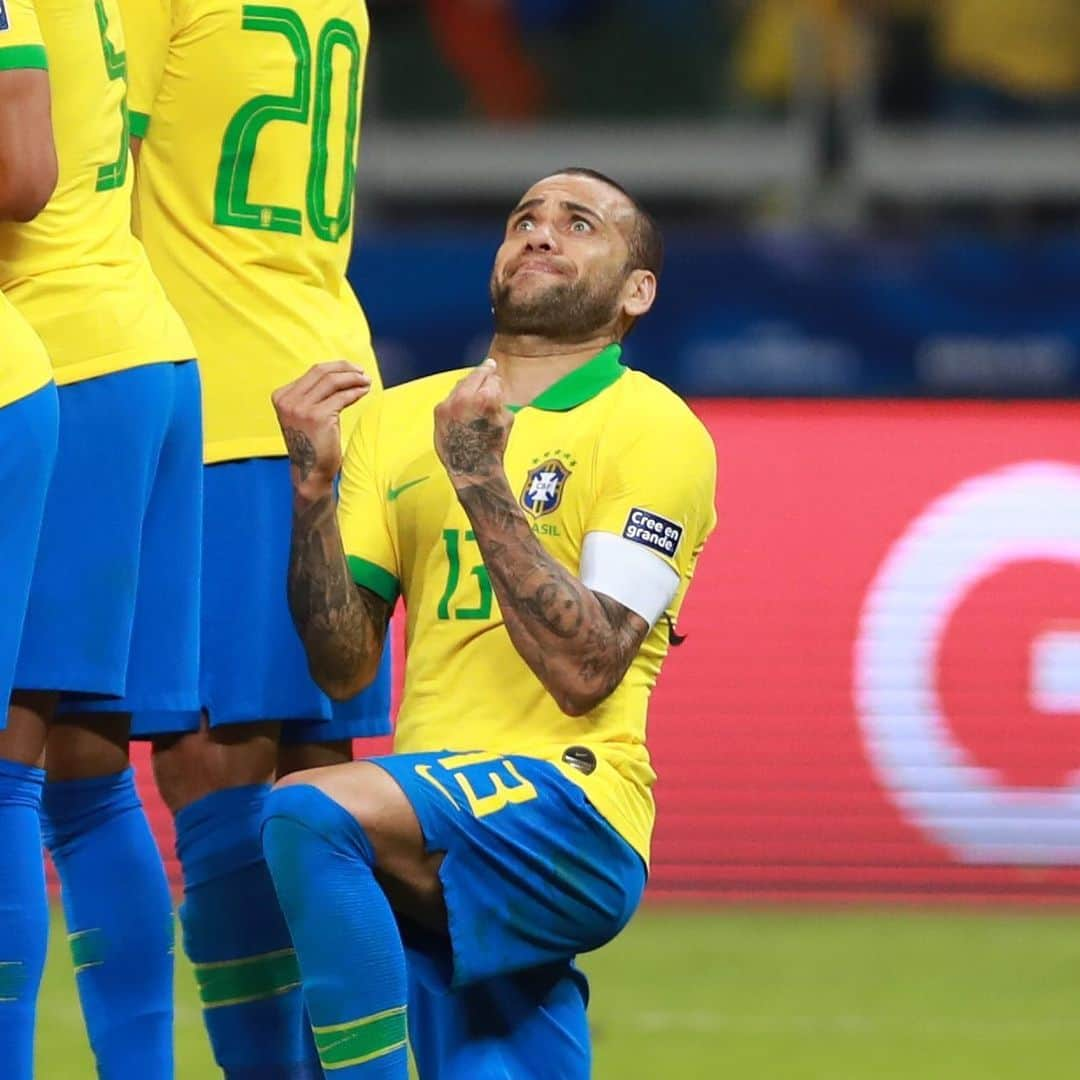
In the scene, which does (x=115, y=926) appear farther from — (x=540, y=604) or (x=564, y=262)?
(x=564, y=262)

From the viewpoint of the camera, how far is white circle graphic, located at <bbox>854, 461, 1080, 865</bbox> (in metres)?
6.11

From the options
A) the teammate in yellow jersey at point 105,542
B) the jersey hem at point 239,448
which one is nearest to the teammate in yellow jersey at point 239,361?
the jersey hem at point 239,448

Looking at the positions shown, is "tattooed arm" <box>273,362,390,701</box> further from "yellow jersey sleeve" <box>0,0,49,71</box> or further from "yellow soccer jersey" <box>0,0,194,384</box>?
"yellow jersey sleeve" <box>0,0,49,71</box>

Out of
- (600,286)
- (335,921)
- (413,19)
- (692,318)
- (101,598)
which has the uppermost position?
(600,286)

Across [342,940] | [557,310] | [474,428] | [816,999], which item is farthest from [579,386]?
[816,999]

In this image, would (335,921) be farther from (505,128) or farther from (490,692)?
(505,128)

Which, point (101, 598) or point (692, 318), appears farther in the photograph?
point (692, 318)

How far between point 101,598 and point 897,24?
9.91m

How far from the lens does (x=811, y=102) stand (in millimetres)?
12320

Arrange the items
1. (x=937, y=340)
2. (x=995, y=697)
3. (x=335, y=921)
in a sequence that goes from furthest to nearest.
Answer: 1. (x=937, y=340)
2. (x=995, y=697)
3. (x=335, y=921)

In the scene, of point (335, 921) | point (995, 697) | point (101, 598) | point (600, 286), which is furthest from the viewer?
point (995, 697)

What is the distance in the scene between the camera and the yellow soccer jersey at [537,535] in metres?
3.33

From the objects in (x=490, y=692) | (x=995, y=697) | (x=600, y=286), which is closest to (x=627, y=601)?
(x=490, y=692)

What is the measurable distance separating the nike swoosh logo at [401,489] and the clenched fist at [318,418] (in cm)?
16
